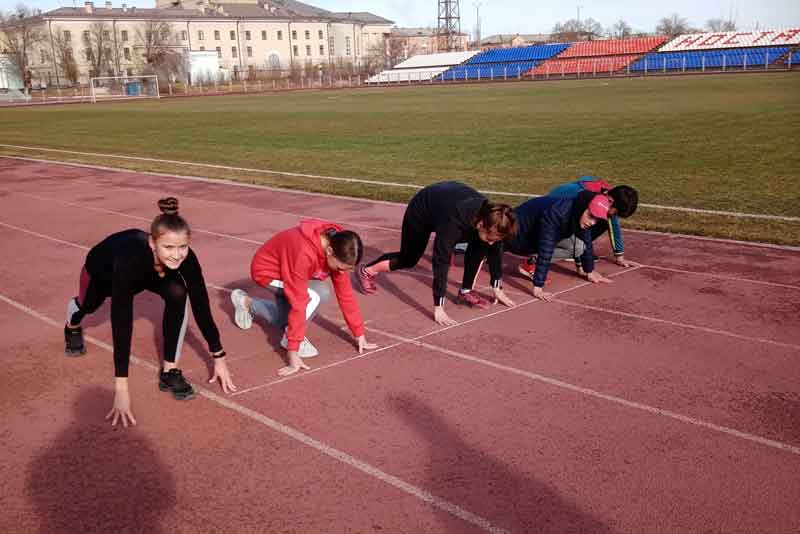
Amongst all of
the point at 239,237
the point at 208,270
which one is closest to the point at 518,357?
the point at 208,270

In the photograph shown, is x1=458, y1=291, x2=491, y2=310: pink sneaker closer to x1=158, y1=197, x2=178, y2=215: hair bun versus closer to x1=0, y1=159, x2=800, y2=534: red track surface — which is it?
x1=0, y1=159, x2=800, y2=534: red track surface

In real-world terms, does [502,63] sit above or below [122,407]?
above

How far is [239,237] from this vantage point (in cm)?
1034

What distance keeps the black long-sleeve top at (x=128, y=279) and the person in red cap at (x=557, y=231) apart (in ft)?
9.53

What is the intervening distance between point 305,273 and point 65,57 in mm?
95360

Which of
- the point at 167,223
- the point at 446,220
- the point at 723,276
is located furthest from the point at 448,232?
the point at 723,276

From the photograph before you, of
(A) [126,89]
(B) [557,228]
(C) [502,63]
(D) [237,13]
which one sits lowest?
(B) [557,228]

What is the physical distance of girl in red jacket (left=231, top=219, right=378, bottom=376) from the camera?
16.5ft

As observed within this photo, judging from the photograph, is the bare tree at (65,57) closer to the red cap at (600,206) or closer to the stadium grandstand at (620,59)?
the stadium grandstand at (620,59)

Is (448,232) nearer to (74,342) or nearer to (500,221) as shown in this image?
(500,221)

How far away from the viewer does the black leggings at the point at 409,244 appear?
706cm

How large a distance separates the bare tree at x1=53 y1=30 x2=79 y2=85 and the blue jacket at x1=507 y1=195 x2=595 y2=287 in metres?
91.6

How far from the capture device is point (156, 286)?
4.89 meters

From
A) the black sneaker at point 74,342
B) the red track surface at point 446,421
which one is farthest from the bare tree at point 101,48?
the black sneaker at point 74,342
